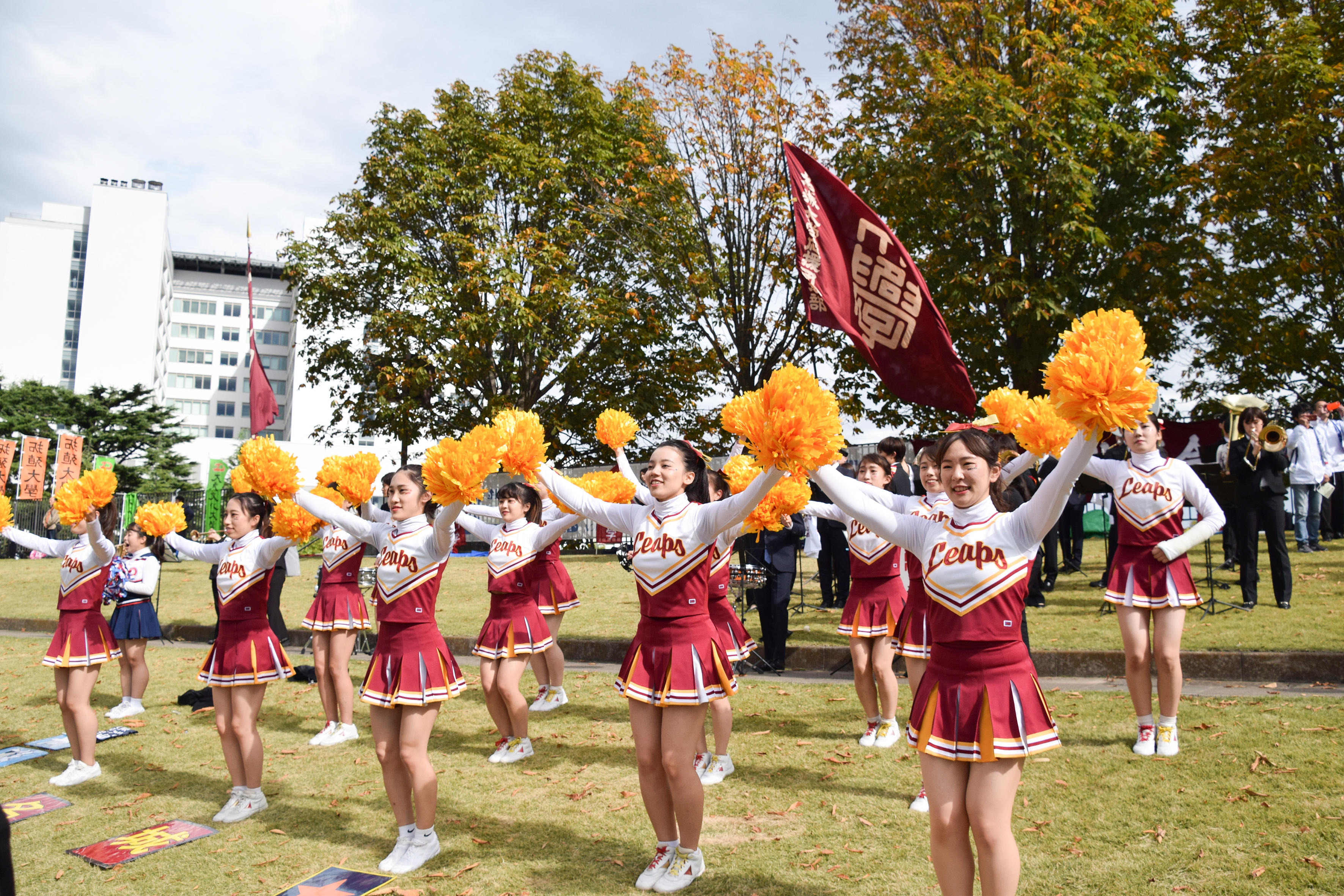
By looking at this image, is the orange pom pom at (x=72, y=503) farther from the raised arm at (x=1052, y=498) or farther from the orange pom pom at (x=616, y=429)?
the raised arm at (x=1052, y=498)

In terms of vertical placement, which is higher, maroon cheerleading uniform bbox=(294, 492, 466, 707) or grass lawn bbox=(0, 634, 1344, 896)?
maroon cheerleading uniform bbox=(294, 492, 466, 707)

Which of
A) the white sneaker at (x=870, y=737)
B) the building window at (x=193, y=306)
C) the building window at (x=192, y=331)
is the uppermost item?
the building window at (x=193, y=306)

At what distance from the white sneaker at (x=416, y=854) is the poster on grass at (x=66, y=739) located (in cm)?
393

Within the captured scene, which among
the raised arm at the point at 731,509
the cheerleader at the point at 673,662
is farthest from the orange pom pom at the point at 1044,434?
the cheerleader at the point at 673,662

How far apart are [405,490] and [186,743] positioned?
384 cm

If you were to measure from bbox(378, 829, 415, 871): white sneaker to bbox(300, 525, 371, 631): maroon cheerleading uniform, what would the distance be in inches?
110

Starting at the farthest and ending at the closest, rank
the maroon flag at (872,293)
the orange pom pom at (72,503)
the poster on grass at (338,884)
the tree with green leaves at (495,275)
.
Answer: the tree with green leaves at (495,275), the orange pom pom at (72,503), the maroon flag at (872,293), the poster on grass at (338,884)

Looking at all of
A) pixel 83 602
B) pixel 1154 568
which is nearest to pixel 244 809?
pixel 83 602

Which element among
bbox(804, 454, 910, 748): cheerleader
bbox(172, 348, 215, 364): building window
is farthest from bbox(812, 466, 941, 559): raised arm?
bbox(172, 348, 215, 364): building window

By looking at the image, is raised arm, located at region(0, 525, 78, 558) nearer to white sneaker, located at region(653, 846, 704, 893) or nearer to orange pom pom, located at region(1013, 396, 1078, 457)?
white sneaker, located at region(653, 846, 704, 893)

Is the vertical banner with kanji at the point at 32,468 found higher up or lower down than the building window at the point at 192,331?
lower down

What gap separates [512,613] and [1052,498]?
433 cm

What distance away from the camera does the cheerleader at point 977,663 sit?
2959 mm

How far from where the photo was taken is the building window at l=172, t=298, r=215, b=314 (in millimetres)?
77062
